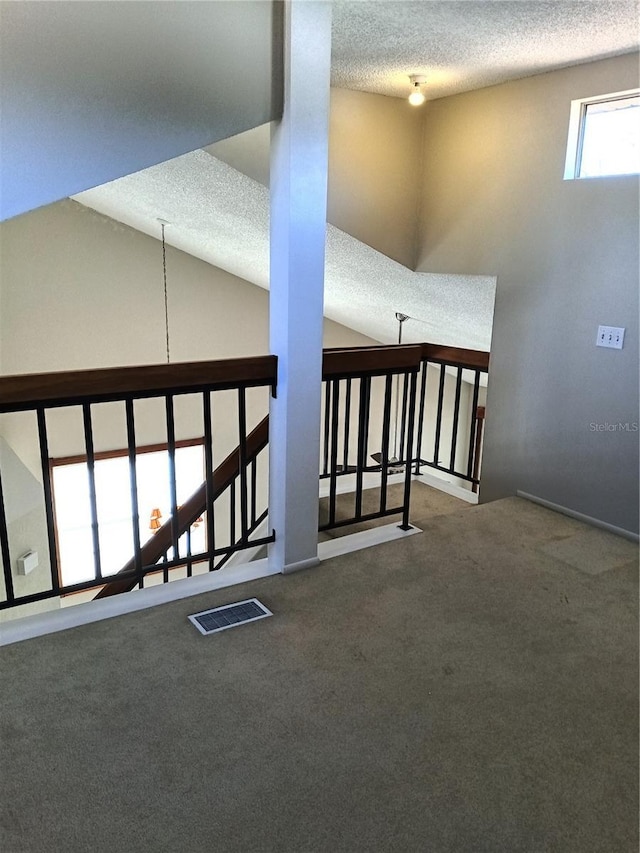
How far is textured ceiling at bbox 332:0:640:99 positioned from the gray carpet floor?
228 cm

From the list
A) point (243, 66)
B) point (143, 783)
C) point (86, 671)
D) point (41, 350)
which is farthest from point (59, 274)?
point (143, 783)

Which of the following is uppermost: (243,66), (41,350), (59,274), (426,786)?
(243,66)

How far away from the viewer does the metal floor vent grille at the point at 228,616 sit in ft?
7.33

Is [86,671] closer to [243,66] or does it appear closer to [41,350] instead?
[243,66]

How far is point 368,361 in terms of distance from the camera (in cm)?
281

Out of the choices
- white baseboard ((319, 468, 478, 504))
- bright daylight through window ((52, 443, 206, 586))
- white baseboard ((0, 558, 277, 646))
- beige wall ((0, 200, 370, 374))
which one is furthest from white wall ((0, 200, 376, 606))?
white baseboard ((0, 558, 277, 646))

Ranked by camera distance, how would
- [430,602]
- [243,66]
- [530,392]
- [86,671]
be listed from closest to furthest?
[86,671]
[243,66]
[430,602]
[530,392]

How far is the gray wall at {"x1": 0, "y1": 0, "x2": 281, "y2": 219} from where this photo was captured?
1.82 metres

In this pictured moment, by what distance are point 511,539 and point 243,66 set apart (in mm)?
2375

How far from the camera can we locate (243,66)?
2203mm

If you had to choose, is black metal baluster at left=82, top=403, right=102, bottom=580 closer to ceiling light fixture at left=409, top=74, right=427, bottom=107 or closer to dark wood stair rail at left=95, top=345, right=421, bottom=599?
dark wood stair rail at left=95, top=345, right=421, bottom=599

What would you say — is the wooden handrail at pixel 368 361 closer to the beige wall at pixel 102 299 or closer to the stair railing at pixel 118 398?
the stair railing at pixel 118 398

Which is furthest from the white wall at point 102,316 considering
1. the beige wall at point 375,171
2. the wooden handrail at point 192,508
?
the beige wall at point 375,171

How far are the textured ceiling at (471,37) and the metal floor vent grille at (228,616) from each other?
235 cm
